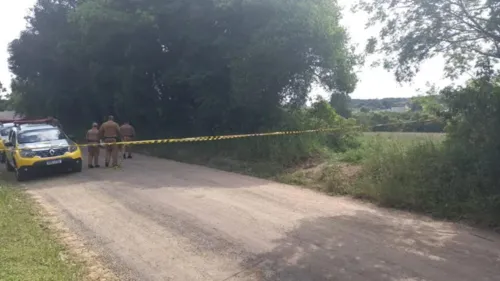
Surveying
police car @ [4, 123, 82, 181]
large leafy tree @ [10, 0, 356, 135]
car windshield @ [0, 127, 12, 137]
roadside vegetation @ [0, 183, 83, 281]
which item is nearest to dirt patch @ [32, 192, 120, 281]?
roadside vegetation @ [0, 183, 83, 281]

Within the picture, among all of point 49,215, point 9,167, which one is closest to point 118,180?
point 49,215

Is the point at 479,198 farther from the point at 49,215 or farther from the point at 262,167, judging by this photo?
the point at 49,215

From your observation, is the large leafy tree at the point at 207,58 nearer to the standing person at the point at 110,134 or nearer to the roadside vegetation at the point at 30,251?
the standing person at the point at 110,134

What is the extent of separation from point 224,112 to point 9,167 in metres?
8.20

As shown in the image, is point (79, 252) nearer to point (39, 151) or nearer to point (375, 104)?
point (39, 151)

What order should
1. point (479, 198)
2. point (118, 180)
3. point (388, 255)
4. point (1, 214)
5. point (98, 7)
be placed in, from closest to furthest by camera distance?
point (388, 255)
point (479, 198)
point (1, 214)
point (118, 180)
point (98, 7)

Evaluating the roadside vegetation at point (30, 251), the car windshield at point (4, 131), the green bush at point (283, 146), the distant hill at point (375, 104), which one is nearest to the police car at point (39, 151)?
the green bush at point (283, 146)

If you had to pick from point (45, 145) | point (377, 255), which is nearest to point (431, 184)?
point (377, 255)

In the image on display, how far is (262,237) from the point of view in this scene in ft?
23.1

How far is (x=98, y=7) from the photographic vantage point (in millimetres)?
20938

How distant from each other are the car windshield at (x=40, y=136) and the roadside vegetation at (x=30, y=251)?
19.0 feet

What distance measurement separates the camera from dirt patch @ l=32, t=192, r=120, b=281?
19.0 feet

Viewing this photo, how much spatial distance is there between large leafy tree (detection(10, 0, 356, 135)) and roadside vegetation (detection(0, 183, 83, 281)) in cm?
969

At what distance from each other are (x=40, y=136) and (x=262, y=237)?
10667 mm
